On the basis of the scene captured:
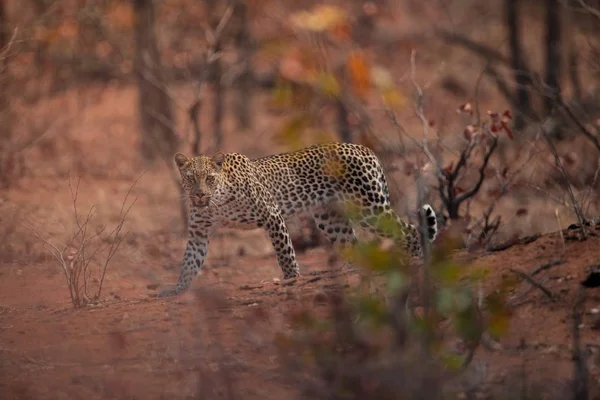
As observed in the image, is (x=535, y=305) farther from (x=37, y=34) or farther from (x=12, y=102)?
(x=37, y=34)

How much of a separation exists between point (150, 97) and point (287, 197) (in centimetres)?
814

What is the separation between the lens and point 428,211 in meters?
9.46

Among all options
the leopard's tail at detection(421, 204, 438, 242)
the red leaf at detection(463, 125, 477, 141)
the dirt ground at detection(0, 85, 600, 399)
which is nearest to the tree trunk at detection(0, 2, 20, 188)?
the dirt ground at detection(0, 85, 600, 399)

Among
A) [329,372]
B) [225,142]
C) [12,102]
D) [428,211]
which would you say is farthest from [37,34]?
[329,372]

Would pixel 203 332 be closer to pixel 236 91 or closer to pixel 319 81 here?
pixel 319 81

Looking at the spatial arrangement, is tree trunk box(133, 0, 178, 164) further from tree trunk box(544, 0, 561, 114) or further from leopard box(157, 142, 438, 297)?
leopard box(157, 142, 438, 297)

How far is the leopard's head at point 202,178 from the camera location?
30.3 feet

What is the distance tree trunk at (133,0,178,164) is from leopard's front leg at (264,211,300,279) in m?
6.50

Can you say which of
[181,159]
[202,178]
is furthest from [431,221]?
[181,159]

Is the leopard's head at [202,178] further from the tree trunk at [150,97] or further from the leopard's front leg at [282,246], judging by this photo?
the tree trunk at [150,97]

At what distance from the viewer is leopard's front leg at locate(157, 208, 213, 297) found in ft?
31.1

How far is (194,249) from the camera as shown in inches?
379

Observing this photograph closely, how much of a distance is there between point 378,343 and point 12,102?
1012 cm

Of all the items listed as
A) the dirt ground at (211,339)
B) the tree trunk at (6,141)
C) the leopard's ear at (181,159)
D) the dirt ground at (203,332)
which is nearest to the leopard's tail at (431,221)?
the dirt ground at (203,332)
